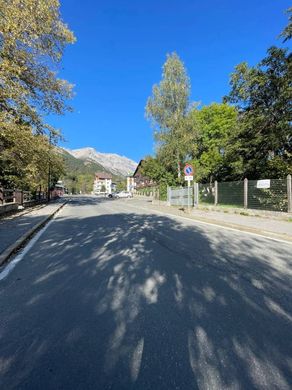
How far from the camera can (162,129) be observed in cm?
3416

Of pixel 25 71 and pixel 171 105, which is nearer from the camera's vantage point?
pixel 25 71

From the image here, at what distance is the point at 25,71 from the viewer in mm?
16875

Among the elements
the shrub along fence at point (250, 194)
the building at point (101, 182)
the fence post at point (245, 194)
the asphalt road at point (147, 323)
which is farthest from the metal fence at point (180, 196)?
the building at point (101, 182)

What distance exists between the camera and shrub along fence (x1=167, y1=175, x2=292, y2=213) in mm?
13500

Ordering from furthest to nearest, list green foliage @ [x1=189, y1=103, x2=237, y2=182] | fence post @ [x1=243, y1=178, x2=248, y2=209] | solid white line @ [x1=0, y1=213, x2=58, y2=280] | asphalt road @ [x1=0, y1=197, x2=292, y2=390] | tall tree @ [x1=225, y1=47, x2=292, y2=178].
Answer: green foliage @ [x1=189, y1=103, x2=237, y2=182]
tall tree @ [x1=225, y1=47, x2=292, y2=178]
fence post @ [x1=243, y1=178, x2=248, y2=209]
solid white line @ [x1=0, y1=213, x2=58, y2=280]
asphalt road @ [x1=0, y1=197, x2=292, y2=390]

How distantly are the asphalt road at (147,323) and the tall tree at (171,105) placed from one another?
2779cm

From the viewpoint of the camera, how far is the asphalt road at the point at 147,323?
2305 millimetres

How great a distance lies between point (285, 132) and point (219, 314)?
17.9 m

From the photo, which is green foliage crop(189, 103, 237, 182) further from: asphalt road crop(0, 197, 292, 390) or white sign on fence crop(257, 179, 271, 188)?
asphalt road crop(0, 197, 292, 390)

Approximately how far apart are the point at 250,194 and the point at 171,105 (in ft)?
70.3

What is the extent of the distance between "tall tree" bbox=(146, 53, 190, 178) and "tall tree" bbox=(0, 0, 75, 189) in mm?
15956

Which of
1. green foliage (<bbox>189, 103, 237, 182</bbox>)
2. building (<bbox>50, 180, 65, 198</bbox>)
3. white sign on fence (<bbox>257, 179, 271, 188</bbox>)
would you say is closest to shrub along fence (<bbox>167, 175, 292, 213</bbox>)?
white sign on fence (<bbox>257, 179, 271, 188</bbox>)

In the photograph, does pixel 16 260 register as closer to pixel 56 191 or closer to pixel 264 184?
pixel 264 184

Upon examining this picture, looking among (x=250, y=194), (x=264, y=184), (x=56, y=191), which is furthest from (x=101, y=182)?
(x=264, y=184)
